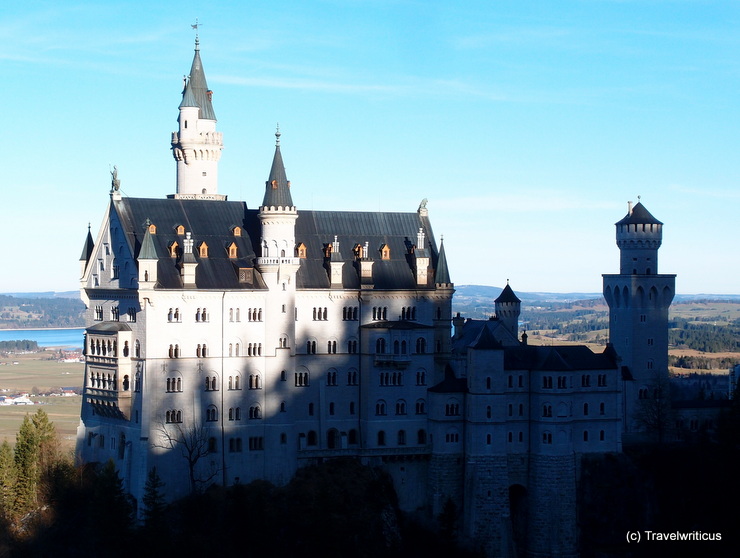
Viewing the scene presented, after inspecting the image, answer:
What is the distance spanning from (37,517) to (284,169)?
1322 inches

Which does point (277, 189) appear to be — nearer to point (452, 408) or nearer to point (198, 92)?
point (198, 92)

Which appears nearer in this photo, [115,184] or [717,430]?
[115,184]

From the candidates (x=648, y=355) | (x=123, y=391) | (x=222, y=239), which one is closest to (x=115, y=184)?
(x=222, y=239)

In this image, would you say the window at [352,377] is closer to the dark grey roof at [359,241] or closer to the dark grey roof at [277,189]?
the dark grey roof at [359,241]

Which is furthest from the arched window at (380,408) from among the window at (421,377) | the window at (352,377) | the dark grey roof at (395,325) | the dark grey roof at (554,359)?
the dark grey roof at (554,359)

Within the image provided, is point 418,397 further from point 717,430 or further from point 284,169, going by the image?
point 717,430

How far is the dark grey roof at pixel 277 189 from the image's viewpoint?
10638cm

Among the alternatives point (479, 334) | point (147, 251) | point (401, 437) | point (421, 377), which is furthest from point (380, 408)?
point (147, 251)

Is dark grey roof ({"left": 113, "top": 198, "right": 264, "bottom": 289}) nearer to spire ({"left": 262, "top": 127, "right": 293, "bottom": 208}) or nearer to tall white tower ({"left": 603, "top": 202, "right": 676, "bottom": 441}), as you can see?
spire ({"left": 262, "top": 127, "right": 293, "bottom": 208})

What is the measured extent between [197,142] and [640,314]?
42987 mm

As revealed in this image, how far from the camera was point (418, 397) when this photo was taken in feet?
362

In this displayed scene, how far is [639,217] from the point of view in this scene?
123 m

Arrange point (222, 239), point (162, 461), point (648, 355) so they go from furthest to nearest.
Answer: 1. point (648, 355)
2. point (222, 239)
3. point (162, 461)

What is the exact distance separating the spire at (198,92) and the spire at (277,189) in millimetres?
12259
